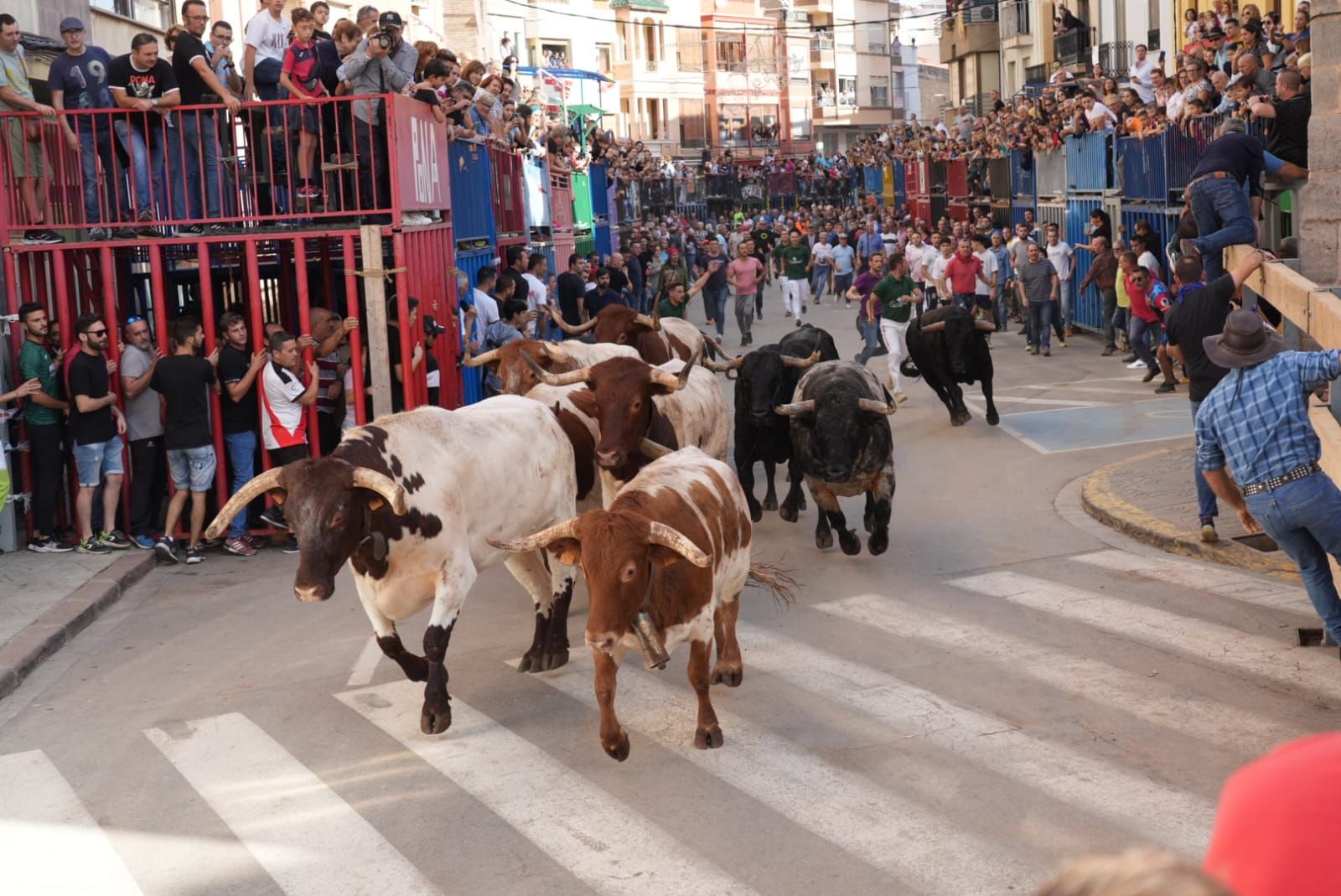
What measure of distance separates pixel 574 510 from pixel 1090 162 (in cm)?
1871

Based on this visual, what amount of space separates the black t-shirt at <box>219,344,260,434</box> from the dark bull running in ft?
14.5

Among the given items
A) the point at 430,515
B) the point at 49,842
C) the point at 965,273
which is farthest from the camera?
the point at 965,273

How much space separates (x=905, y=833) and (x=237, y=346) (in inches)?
327

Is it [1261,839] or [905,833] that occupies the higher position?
[1261,839]

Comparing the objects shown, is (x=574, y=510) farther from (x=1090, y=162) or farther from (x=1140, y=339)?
(x=1090, y=162)

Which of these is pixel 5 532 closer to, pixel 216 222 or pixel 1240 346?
pixel 216 222

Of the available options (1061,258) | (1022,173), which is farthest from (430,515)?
(1022,173)

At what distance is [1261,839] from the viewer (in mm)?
2191

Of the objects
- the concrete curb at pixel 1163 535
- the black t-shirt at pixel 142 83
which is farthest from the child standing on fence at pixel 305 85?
the concrete curb at pixel 1163 535

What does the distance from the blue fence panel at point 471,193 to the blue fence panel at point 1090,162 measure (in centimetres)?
1066

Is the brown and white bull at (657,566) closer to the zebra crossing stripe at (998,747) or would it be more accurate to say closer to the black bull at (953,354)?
the zebra crossing stripe at (998,747)

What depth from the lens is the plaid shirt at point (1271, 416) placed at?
7617 millimetres

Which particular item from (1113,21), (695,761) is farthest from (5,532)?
(1113,21)

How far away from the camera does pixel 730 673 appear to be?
27.6 ft
